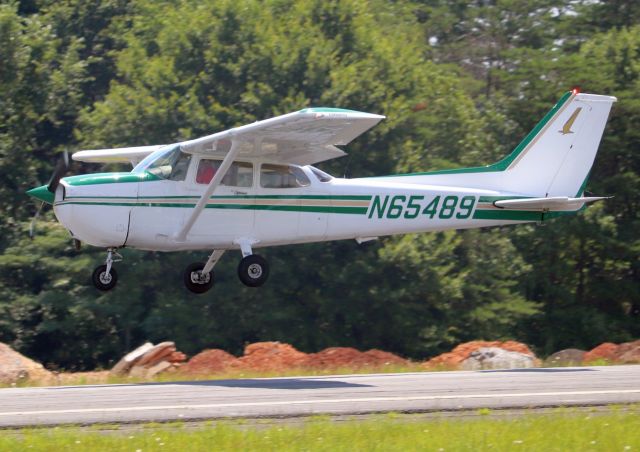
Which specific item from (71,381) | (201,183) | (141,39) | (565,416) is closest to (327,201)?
(201,183)

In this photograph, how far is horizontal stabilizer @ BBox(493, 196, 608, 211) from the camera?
56.3 feet

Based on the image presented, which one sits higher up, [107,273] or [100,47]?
[107,273]

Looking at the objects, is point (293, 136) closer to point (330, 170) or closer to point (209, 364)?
point (209, 364)

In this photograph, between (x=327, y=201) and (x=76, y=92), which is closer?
(x=327, y=201)

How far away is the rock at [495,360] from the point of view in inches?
747

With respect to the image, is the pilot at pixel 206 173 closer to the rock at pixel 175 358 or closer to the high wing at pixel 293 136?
the high wing at pixel 293 136

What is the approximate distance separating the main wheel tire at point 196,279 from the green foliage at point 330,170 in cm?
1364

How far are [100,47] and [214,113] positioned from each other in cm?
1000

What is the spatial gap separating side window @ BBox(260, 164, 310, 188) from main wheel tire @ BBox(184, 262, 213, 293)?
6.06 ft

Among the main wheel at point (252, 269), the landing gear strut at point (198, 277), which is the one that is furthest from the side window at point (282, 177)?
the landing gear strut at point (198, 277)

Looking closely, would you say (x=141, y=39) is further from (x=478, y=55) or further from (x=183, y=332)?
(x=478, y=55)

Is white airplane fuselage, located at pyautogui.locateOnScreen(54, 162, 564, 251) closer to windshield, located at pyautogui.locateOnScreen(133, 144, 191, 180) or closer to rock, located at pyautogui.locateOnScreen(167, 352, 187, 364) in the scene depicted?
windshield, located at pyautogui.locateOnScreen(133, 144, 191, 180)

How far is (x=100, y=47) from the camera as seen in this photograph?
41188 millimetres

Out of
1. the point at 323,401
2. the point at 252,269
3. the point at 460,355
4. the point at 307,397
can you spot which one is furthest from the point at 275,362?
the point at 323,401
